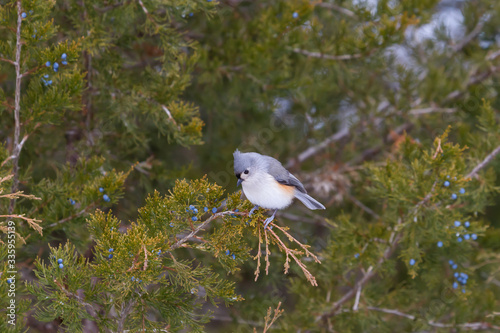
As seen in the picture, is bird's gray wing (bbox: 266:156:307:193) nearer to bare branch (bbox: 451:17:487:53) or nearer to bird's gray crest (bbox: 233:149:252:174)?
bird's gray crest (bbox: 233:149:252:174)

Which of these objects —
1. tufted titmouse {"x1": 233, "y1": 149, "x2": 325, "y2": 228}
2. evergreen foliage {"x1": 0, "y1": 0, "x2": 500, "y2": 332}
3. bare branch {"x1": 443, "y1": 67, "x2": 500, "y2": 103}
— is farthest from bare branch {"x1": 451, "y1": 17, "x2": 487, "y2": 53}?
tufted titmouse {"x1": 233, "y1": 149, "x2": 325, "y2": 228}

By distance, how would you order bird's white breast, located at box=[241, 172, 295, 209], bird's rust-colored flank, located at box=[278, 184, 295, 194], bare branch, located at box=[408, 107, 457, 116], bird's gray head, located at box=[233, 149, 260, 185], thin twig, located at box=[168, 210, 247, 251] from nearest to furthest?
thin twig, located at box=[168, 210, 247, 251]
bird's white breast, located at box=[241, 172, 295, 209]
bird's gray head, located at box=[233, 149, 260, 185]
bird's rust-colored flank, located at box=[278, 184, 295, 194]
bare branch, located at box=[408, 107, 457, 116]

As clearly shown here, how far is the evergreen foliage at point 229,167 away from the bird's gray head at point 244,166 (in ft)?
0.50

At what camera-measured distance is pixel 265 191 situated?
111 inches

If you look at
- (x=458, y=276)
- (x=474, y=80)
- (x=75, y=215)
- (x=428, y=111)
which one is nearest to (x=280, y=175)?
(x=75, y=215)

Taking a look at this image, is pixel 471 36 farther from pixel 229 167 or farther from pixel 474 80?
pixel 229 167

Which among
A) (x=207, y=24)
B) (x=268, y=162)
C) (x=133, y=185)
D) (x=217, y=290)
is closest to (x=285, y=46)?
(x=207, y=24)

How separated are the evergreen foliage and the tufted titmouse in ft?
0.52

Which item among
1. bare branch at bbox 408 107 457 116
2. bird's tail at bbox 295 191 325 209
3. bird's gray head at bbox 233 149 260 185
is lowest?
bare branch at bbox 408 107 457 116

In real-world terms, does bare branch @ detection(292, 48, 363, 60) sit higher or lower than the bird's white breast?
higher

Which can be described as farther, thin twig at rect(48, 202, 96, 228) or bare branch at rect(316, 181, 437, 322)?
bare branch at rect(316, 181, 437, 322)

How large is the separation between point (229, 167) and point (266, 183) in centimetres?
235

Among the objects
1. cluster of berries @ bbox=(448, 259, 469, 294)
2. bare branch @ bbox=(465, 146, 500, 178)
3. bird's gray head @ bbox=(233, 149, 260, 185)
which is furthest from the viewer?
cluster of berries @ bbox=(448, 259, 469, 294)

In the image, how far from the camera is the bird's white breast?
280cm
